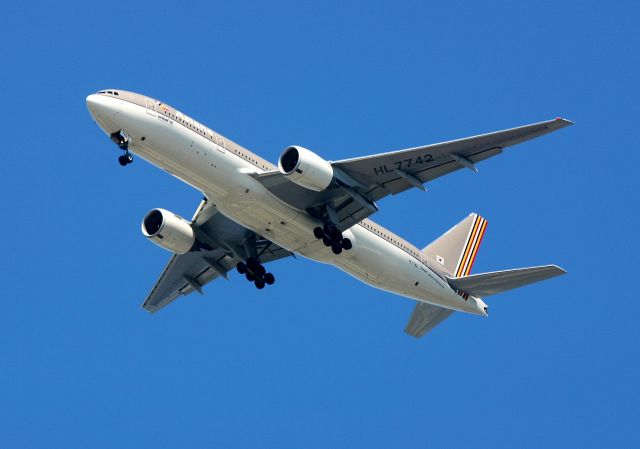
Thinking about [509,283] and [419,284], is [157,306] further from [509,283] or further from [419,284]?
[509,283]

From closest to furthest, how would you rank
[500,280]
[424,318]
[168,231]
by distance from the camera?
→ 1. [168,231]
2. [500,280]
3. [424,318]

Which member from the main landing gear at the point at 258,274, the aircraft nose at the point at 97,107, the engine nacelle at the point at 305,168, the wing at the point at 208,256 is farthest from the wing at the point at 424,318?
the aircraft nose at the point at 97,107

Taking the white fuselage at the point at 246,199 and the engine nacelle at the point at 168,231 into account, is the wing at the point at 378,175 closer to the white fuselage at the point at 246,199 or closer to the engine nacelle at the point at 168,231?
the white fuselage at the point at 246,199

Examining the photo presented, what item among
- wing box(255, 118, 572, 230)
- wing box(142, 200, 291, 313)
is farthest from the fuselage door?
wing box(142, 200, 291, 313)

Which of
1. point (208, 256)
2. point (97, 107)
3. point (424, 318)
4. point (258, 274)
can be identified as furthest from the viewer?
point (424, 318)

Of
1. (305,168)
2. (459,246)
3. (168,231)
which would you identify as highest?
(459,246)

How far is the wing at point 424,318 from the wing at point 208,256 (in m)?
6.43

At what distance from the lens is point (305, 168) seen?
37656mm

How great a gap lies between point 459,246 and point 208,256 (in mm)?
11138

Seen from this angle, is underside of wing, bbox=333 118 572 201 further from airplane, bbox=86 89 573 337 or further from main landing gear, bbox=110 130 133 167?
main landing gear, bbox=110 130 133 167

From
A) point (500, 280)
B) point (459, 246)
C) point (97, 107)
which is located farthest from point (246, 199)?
point (459, 246)

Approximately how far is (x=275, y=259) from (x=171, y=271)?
15.9 ft

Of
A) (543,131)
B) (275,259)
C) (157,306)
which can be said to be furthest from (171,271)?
(543,131)

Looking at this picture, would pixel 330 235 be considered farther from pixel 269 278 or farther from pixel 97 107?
pixel 97 107
